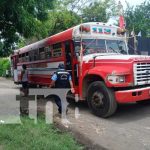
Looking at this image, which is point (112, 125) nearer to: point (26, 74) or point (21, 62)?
point (26, 74)

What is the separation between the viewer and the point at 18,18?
28.9 ft

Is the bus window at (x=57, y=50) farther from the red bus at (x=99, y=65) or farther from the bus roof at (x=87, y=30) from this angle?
the bus roof at (x=87, y=30)

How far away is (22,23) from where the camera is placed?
898 cm

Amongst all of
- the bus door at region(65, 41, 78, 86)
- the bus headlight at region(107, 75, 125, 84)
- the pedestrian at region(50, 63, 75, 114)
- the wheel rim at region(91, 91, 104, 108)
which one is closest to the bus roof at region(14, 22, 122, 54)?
the bus door at region(65, 41, 78, 86)

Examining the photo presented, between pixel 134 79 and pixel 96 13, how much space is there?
73.3 feet

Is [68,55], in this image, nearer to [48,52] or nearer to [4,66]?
[48,52]

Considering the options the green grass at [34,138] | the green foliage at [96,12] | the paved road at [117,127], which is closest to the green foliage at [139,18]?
the green foliage at [96,12]

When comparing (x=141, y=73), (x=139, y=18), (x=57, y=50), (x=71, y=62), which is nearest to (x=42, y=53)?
(x=57, y=50)

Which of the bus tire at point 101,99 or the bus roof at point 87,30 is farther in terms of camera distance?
the bus roof at point 87,30

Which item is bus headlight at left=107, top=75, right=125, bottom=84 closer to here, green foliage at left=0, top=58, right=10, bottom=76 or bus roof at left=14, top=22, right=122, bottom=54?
bus roof at left=14, top=22, right=122, bottom=54

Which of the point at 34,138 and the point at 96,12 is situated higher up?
the point at 96,12

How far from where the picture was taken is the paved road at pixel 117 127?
672 cm

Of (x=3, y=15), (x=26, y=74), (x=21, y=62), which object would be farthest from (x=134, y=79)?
(x=21, y=62)

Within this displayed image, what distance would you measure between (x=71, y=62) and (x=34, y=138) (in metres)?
4.14
